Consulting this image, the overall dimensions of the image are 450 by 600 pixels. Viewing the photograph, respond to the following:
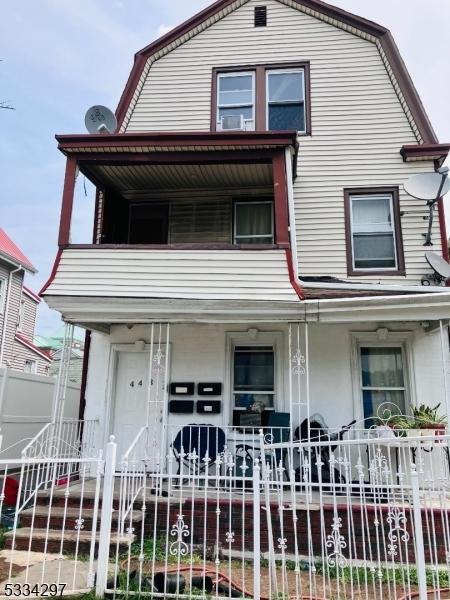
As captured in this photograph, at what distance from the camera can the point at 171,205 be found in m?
9.50

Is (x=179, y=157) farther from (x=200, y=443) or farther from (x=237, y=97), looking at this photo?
(x=200, y=443)

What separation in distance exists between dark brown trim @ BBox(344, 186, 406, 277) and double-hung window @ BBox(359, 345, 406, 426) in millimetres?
1368

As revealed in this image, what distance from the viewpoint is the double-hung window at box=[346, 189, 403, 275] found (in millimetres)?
8797

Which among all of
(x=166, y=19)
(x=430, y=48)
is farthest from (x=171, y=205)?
(x=430, y=48)

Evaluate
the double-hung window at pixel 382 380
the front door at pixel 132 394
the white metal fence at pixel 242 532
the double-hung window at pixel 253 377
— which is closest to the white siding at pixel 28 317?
the front door at pixel 132 394

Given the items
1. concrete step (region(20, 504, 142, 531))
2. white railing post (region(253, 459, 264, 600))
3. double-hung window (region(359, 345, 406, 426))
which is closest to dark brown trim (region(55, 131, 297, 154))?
double-hung window (region(359, 345, 406, 426))

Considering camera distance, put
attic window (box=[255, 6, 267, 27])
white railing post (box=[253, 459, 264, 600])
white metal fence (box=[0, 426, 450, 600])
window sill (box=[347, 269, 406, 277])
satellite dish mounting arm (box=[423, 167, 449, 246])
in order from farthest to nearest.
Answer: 1. attic window (box=[255, 6, 267, 27])
2. window sill (box=[347, 269, 406, 277])
3. satellite dish mounting arm (box=[423, 167, 449, 246])
4. white metal fence (box=[0, 426, 450, 600])
5. white railing post (box=[253, 459, 264, 600])

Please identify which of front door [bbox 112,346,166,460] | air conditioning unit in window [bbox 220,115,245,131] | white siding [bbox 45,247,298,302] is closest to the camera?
white siding [bbox 45,247,298,302]

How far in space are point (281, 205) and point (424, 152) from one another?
3.50 metres

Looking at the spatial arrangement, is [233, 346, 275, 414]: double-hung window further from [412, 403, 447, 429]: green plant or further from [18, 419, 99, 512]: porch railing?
[18, 419, 99, 512]: porch railing

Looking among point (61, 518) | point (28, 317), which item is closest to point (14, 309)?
point (28, 317)

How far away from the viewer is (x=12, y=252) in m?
17.0

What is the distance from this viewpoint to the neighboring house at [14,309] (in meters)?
16.4

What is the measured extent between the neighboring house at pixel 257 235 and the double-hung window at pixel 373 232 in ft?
0.12
